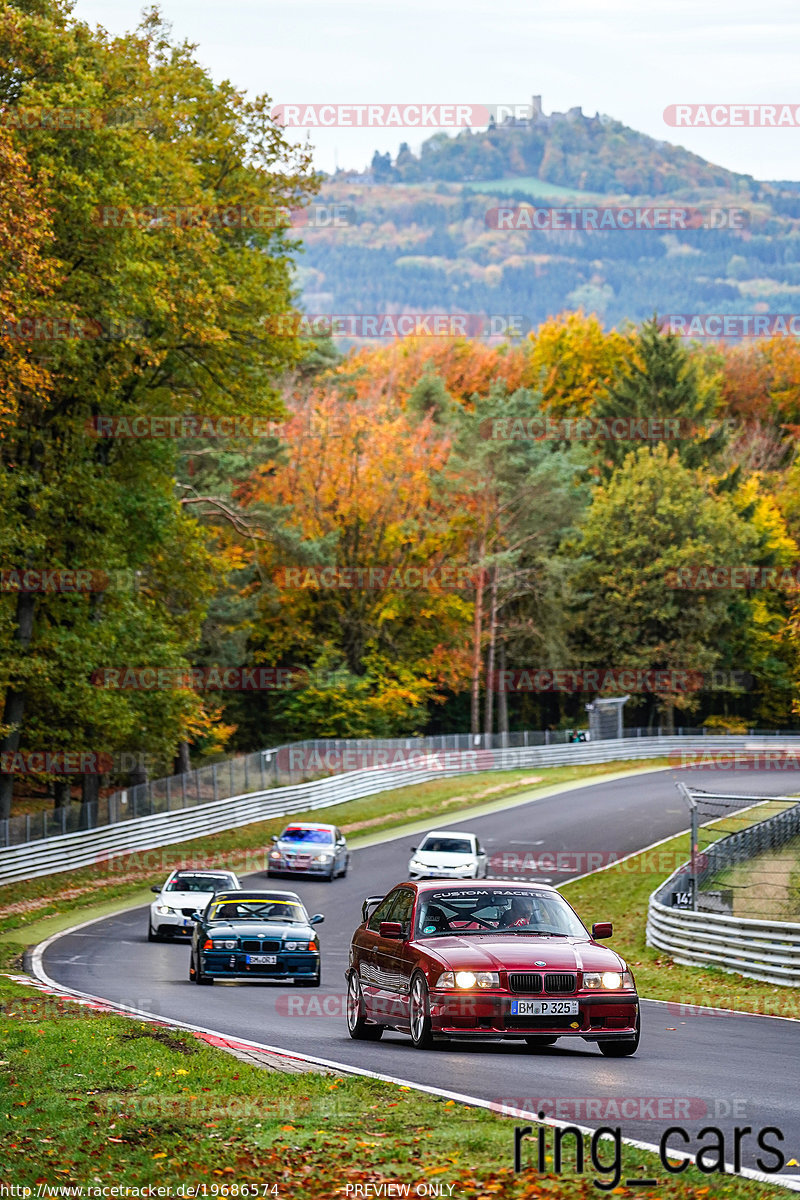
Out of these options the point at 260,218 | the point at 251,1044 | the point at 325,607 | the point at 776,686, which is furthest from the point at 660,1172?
the point at 776,686

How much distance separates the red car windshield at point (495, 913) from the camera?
43.4 ft

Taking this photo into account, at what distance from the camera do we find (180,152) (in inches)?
1452

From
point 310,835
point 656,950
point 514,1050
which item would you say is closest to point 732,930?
point 656,950

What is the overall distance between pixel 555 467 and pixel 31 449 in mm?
42636

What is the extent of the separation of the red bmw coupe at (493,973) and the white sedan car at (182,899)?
14.1 meters

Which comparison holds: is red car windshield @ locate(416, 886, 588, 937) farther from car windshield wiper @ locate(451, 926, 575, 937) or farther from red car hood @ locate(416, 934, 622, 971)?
red car hood @ locate(416, 934, 622, 971)

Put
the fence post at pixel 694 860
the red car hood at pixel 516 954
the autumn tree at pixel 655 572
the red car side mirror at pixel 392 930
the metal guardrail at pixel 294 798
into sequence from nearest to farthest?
the red car hood at pixel 516 954, the red car side mirror at pixel 392 930, the fence post at pixel 694 860, the metal guardrail at pixel 294 798, the autumn tree at pixel 655 572

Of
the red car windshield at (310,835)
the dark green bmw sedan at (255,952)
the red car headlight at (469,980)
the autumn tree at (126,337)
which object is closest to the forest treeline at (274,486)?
the autumn tree at (126,337)

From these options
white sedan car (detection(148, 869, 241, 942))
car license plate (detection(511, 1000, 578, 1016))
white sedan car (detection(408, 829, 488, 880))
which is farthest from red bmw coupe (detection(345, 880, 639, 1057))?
white sedan car (detection(408, 829, 488, 880))

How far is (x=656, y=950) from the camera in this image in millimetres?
25656

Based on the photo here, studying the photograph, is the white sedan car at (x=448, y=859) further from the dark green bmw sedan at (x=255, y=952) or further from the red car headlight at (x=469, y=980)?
the red car headlight at (x=469, y=980)

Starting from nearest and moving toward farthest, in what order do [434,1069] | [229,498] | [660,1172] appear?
[660,1172] < [434,1069] < [229,498]

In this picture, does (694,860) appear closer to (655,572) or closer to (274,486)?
(274,486)

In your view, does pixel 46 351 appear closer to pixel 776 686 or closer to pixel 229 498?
pixel 229 498
